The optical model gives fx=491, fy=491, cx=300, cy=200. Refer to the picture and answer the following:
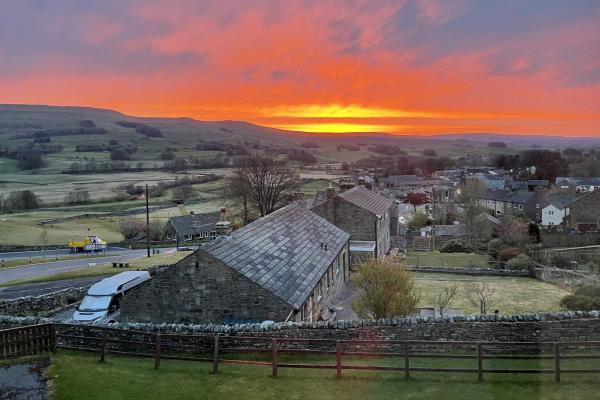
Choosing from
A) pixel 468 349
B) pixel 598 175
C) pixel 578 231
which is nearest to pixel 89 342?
pixel 468 349

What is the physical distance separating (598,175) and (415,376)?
385 feet

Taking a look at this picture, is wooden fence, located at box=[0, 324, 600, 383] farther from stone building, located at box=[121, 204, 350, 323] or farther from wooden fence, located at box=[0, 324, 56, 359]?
stone building, located at box=[121, 204, 350, 323]

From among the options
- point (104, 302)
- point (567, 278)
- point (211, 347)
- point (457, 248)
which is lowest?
point (457, 248)

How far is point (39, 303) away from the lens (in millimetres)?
26016

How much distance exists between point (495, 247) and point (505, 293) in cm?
2198

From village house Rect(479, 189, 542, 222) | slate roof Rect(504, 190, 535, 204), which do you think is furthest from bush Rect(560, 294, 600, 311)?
slate roof Rect(504, 190, 535, 204)

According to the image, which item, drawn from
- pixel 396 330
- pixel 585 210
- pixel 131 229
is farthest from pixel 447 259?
pixel 131 229

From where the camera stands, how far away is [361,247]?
37312 mm

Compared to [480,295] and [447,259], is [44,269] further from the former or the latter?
[447,259]

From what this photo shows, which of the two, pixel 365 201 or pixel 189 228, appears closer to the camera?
pixel 365 201

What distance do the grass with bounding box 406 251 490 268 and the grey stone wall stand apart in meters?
30.1

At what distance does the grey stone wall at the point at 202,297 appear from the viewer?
17656mm

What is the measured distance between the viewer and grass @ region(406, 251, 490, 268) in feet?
151

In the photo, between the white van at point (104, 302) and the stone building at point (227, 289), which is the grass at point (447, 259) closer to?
the stone building at point (227, 289)
